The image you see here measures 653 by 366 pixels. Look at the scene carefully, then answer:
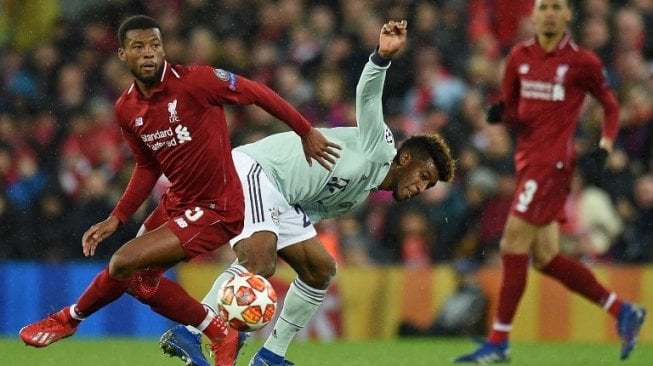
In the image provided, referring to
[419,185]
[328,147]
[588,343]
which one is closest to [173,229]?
[328,147]

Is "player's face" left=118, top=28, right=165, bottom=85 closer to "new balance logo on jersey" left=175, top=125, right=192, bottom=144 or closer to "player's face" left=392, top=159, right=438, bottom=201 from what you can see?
"new balance logo on jersey" left=175, top=125, right=192, bottom=144

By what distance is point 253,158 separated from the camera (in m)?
7.68

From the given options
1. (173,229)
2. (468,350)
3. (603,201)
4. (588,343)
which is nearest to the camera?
(173,229)

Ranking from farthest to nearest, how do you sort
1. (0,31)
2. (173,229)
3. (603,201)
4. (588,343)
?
(0,31) → (603,201) → (588,343) → (173,229)

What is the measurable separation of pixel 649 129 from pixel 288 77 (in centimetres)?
334

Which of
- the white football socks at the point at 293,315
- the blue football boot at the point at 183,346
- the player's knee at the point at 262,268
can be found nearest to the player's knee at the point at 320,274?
the white football socks at the point at 293,315

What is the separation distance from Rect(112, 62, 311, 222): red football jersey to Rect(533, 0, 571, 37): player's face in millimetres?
2455

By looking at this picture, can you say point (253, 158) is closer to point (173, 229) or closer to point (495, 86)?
point (173, 229)

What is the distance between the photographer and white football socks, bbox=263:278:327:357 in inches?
300

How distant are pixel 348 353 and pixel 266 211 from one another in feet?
8.49

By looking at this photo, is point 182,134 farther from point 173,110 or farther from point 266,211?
point 266,211

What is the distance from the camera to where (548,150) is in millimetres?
8906

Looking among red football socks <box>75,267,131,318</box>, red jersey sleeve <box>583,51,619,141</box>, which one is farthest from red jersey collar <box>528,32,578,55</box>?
red football socks <box>75,267,131,318</box>

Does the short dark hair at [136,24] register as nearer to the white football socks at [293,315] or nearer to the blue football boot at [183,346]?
the blue football boot at [183,346]
